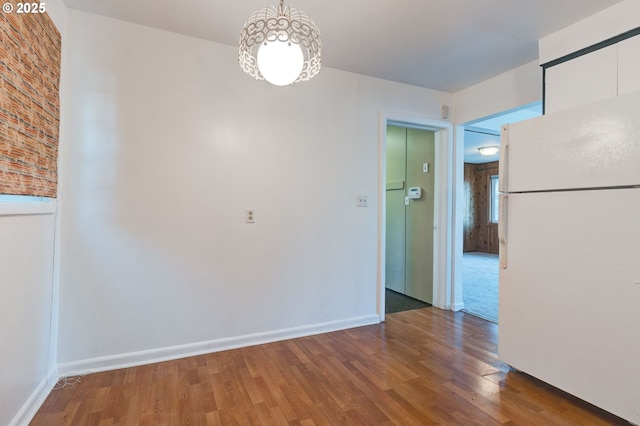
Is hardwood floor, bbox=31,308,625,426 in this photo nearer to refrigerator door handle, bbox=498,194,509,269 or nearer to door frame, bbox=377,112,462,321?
refrigerator door handle, bbox=498,194,509,269

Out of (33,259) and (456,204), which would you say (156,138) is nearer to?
(33,259)

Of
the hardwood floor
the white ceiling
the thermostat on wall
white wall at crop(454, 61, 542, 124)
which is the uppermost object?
the white ceiling

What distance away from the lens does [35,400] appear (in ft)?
5.47

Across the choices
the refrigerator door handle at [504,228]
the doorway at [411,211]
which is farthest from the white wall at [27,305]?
the doorway at [411,211]

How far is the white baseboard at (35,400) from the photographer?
4.96 ft

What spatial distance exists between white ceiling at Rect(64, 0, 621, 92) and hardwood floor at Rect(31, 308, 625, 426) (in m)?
2.43

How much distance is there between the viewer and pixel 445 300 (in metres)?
3.41

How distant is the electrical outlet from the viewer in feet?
8.13

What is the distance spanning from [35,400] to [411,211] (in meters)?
3.70

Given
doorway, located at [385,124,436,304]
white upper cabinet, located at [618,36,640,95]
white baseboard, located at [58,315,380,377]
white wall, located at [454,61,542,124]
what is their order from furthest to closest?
doorway, located at [385,124,436,304] < white wall, located at [454,61,542,124] < white baseboard, located at [58,315,380,377] < white upper cabinet, located at [618,36,640,95]

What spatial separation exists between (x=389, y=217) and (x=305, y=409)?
3006 millimetres

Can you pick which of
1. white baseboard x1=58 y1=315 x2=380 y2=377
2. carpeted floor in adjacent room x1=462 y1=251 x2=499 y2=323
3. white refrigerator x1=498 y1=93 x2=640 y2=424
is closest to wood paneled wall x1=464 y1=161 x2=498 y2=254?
carpeted floor in adjacent room x1=462 y1=251 x2=499 y2=323

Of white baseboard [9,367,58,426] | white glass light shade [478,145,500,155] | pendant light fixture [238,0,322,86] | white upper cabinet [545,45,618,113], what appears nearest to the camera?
pendant light fixture [238,0,322,86]

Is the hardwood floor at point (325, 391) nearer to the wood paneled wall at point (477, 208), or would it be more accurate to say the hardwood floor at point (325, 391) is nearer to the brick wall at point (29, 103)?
the brick wall at point (29, 103)
